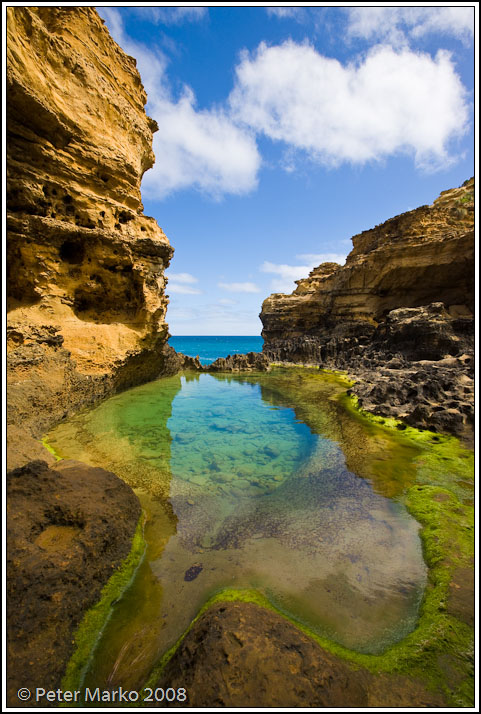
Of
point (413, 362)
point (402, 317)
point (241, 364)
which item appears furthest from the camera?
point (241, 364)

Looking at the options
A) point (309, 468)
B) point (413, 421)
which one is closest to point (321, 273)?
point (413, 421)

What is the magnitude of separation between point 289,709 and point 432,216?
32.6 metres

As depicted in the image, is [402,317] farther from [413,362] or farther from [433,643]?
[433,643]

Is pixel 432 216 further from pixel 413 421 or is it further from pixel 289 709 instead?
pixel 289 709

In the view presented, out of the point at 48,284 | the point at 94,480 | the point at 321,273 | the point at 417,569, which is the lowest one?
the point at 417,569

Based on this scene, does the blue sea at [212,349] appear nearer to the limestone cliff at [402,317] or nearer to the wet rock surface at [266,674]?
the limestone cliff at [402,317]

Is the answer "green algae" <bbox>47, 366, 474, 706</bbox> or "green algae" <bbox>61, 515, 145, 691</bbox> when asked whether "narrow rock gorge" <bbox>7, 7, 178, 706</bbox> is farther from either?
"green algae" <bbox>47, 366, 474, 706</bbox>

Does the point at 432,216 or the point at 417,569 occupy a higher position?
the point at 432,216

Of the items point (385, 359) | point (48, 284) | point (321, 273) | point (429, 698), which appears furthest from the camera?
point (321, 273)

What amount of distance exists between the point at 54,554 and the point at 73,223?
41.1 feet

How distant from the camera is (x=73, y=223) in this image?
1146 centimetres

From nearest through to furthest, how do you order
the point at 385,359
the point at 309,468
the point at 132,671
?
the point at 132,671
the point at 309,468
the point at 385,359

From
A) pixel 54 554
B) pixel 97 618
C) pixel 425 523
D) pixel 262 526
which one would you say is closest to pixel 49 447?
pixel 54 554

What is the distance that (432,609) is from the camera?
2.98m
